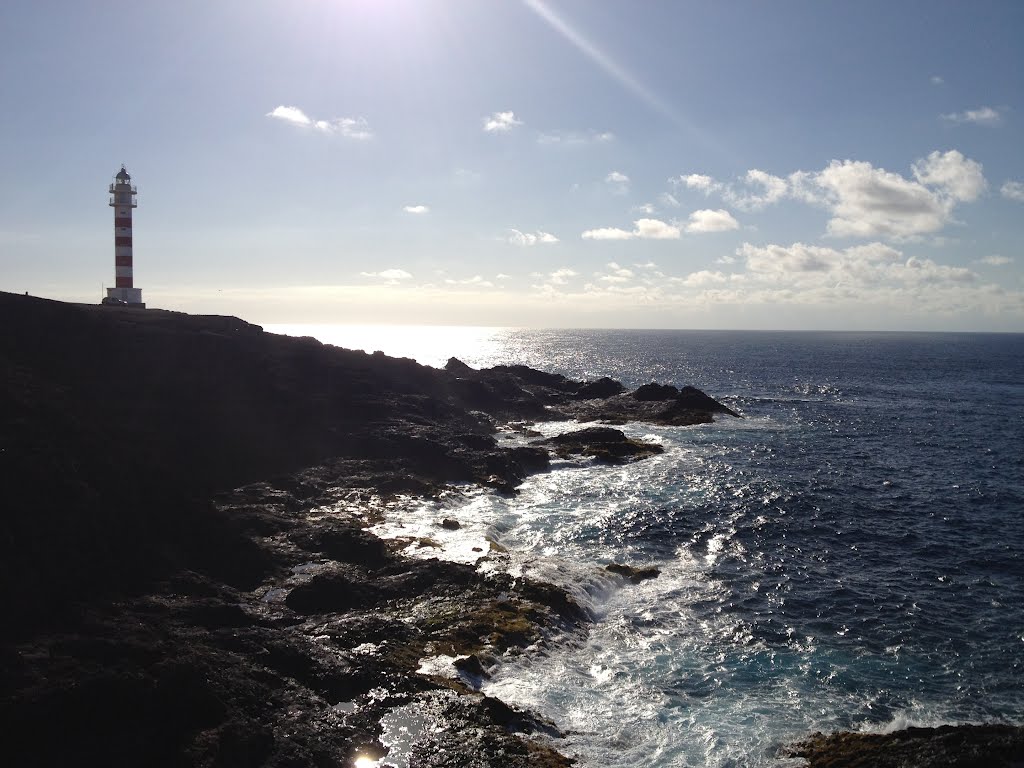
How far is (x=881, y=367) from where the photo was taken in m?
153

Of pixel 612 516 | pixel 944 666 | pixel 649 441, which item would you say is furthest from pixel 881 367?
pixel 944 666

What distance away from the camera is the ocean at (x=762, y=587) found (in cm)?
1902

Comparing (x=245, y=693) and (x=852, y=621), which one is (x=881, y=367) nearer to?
(x=852, y=621)

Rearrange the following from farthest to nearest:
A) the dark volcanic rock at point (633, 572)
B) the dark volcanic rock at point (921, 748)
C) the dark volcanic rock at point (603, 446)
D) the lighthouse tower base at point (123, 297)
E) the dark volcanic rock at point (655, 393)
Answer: the dark volcanic rock at point (655, 393)
the lighthouse tower base at point (123, 297)
the dark volcanic rock at point (603, 446)
the dark volcanic rock at point (633, 572)
the dark volcanic rock at point (921, 748)

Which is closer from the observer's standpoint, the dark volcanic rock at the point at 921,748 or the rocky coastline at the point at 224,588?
the dark volcanic rock at the point at 921,748

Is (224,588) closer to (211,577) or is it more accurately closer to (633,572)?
(211,577)

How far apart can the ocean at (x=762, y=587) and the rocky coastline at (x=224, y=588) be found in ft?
6.07

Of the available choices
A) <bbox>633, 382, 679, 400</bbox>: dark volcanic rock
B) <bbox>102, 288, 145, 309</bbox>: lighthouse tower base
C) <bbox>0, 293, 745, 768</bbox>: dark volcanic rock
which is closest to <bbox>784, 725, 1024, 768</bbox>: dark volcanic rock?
<bbox>0, 293, 745, 768</bbox>: dark volcanic rock

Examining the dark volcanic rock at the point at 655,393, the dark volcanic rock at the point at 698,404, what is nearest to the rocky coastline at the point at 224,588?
the dark volcanic rock at the point at 698,404

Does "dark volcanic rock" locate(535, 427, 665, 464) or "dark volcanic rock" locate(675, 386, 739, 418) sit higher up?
"dark volcanic rock" locate(675, 386, 739, 418)

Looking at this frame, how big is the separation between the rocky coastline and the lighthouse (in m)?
20.5

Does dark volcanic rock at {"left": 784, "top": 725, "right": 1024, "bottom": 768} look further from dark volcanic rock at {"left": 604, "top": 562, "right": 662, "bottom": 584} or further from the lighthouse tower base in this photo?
the lighthouse tower base

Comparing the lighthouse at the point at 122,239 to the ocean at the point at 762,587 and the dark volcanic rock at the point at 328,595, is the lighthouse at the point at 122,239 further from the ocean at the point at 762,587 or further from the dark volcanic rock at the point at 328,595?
the dark volcanic rock at the point at 328,595

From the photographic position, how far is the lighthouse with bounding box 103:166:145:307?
218 feet
